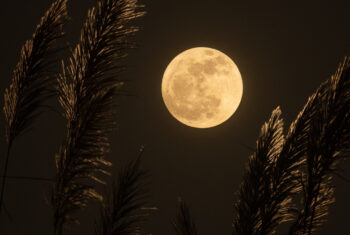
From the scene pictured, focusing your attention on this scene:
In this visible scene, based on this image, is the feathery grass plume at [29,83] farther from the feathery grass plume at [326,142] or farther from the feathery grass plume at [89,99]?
the feathery grass plume at [326,142]

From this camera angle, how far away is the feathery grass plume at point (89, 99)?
2027 millimetres

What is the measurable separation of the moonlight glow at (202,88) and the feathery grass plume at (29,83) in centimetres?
708

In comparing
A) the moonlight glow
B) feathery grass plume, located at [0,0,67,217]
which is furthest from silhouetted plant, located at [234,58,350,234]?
the moonlight glow

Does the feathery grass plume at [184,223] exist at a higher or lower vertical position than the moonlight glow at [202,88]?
lower

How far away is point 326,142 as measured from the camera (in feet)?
6.34

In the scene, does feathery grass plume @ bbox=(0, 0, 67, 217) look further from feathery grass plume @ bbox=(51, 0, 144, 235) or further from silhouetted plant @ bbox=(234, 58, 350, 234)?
silhouetted plant @ bbox=(234, 58, 350, 234)

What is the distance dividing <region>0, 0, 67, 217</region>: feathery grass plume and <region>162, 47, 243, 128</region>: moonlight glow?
7.08 meters

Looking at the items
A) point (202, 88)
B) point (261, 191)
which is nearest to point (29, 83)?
point (261, 191)

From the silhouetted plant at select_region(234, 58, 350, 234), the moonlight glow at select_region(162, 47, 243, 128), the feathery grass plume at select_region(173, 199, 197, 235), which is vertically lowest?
the feathery grass plume at select_region(173, 199, 197, 235)

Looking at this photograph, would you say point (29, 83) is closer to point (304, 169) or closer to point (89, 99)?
point (89, 99)

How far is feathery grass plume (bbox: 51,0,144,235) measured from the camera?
2027 mm

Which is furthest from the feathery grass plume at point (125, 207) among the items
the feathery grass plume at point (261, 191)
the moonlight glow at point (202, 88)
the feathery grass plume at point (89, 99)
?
the moonlight glow at point (202, 88)

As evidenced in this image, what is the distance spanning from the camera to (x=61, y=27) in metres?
2.07

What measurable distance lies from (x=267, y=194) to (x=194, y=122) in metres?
7.59
